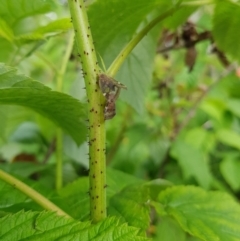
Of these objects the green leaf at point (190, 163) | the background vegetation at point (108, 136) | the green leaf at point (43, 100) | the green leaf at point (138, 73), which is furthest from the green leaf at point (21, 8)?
the green leaf at point (190, 163)

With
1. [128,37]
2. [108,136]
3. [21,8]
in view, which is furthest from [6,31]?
[108,136]

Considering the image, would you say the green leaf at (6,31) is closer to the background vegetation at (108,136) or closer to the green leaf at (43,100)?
the background vegetation at (108,136)

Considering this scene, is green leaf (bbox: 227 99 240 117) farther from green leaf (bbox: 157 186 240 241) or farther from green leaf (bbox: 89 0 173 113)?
green leaf (bbox: 157 186 240 241)

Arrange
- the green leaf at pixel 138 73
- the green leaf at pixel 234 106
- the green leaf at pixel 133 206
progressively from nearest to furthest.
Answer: the green leaf at pixel 133 206 < the green leaf at pixel 138 73 < the green leaf at pixel 234 106

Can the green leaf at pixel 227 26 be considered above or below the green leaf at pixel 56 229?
above

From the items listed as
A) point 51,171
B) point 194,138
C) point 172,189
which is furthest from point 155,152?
point 172,189

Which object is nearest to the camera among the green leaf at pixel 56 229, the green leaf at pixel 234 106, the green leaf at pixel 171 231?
the green leaf at pixel 56 229

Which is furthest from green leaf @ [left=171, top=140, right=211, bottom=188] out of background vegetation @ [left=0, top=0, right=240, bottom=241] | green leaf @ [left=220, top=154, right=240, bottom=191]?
green leaf @ [left=220, top=154, right=240, bottom=191]
